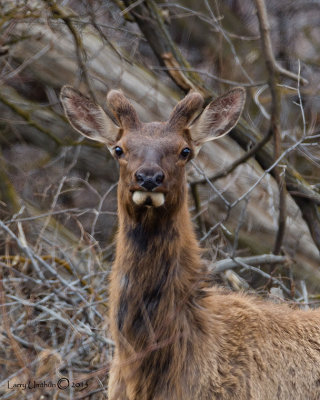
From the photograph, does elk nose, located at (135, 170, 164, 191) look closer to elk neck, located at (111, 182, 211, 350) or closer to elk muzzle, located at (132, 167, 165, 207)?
elk muzzle, located at (132, 167, 165, 207)

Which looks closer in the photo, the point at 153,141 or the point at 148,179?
the point at 148,179

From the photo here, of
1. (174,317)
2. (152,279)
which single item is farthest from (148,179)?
(174,317)

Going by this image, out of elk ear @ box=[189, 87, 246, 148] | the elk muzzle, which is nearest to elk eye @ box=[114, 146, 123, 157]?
the elk muzzle

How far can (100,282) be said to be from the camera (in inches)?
271

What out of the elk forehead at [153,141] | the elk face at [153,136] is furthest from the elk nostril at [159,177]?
the elk forehead at [153,141]

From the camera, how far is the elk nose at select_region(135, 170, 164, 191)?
4.54 m

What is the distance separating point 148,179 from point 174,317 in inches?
37.9

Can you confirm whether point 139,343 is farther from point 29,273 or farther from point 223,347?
point 29,273

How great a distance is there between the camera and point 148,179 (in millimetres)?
4539

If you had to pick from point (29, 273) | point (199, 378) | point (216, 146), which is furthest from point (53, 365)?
point (216, 146)

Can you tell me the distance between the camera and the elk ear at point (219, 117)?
5.45 meters

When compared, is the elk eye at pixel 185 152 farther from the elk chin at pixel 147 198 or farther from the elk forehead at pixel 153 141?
the elk chin at pixel 147 198

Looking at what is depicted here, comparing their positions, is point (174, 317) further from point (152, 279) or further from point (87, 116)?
point (87, 116)

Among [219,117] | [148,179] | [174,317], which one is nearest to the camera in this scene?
[148,179]
